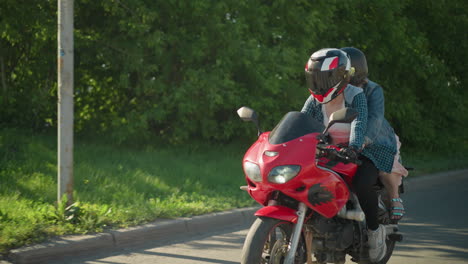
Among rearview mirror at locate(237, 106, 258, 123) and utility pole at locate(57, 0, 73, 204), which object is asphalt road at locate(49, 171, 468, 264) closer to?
utility pole at locate(57, 0, 73, 204)

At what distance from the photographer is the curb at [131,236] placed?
5148mm

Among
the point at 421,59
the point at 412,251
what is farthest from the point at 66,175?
the point at 421,59

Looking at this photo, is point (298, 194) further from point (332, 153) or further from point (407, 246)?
point (407, 246)

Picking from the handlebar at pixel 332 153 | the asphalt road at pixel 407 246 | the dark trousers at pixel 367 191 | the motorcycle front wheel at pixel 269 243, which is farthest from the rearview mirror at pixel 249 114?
the asphalt road at pixel 407 246

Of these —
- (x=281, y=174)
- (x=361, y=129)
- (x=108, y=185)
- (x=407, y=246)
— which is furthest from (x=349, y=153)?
(x=108, y=185)

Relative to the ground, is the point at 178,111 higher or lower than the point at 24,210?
higher

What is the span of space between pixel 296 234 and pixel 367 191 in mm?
894

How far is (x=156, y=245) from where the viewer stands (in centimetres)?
600

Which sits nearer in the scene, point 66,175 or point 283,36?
point 66,175

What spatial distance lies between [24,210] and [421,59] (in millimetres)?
10426

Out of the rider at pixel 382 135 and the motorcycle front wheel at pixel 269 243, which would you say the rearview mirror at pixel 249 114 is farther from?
the rider at pixel 382 135

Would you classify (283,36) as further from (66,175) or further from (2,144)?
(66,175)

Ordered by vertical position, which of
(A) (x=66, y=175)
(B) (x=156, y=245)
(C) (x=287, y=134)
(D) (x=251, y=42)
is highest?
(D) (x=251, y=42)

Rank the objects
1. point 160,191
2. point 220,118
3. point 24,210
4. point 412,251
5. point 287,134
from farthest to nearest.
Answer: point 220,118 < point 160,191 < point 24,210 < point 412,251 < point 287,134
